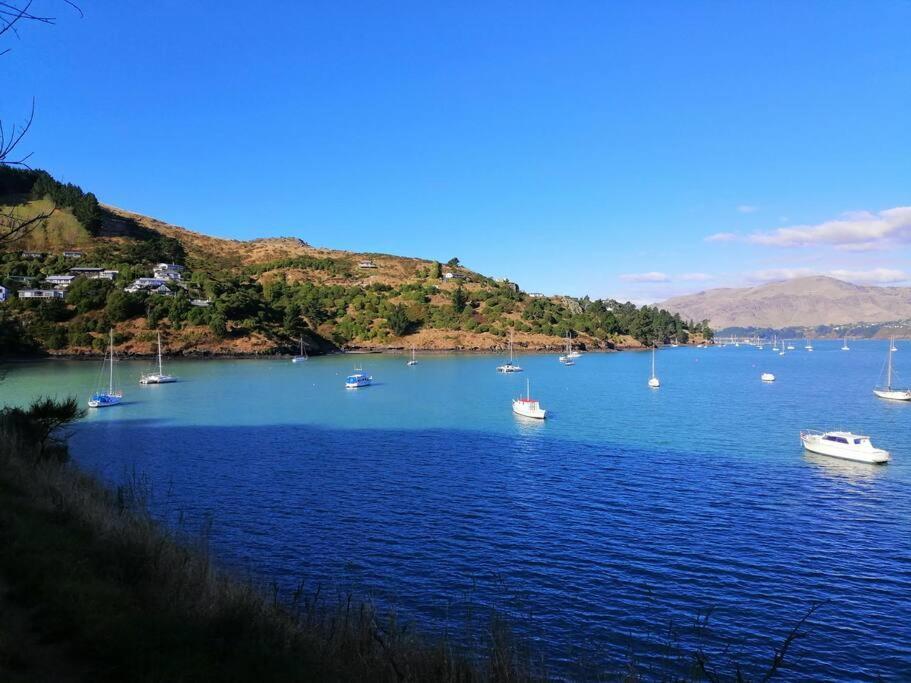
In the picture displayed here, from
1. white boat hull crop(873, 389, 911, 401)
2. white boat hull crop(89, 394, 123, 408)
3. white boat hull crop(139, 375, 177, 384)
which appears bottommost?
white boat hull crop(873, 389, 911, 401)

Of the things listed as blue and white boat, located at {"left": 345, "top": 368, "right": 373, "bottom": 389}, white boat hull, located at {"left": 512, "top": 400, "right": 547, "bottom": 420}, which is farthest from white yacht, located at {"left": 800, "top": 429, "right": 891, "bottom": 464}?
blue and white boat, located at {"left": 345, "top": 368, "right": 373, "bottom": 389}

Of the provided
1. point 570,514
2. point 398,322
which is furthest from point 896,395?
point 398,322

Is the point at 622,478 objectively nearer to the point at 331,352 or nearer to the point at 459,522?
the point at 459,522

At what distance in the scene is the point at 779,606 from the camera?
18.2 metres

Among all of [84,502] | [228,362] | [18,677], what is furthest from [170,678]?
[228,362]

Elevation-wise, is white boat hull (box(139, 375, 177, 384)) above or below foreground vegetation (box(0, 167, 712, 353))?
below

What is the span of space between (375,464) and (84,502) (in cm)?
2225

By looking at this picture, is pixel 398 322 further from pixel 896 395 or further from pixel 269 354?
pixel 896 395

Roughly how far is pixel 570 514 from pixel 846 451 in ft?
79.1

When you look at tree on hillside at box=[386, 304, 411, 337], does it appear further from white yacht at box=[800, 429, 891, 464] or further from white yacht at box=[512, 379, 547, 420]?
white yacht at box=[800, 429, 891, 464]

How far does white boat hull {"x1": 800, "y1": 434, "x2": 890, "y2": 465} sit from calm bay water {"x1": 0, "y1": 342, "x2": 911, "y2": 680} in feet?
2.85

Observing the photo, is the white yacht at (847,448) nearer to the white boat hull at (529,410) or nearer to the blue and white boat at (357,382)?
the white boat hull at (529,410)

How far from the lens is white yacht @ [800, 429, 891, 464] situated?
38.7 metres

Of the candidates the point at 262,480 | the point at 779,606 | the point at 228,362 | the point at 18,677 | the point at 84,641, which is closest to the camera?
the point at 18,677
